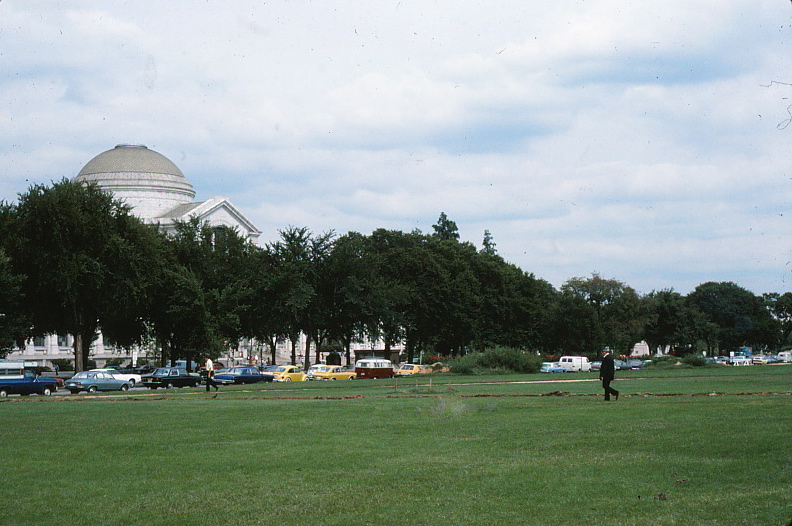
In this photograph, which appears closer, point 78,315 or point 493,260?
point 78,315

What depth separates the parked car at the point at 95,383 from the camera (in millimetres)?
57406

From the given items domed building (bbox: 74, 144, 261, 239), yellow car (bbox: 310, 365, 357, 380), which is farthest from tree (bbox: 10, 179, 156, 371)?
domed building (bbox: 74, 144, 261, 239)

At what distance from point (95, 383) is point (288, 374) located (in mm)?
16251

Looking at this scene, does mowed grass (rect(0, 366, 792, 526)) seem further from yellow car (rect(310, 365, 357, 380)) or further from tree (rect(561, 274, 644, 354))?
tree (rect(561, 274, 644, 354))

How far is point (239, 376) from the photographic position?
212 feet

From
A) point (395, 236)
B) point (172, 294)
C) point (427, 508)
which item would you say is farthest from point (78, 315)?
point (427, 508)

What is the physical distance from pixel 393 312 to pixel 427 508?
73624mm

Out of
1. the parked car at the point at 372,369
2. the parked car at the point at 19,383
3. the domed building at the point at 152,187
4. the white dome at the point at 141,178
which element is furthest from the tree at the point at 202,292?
the white dome at the point at 141,178

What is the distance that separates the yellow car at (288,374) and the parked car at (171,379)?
8673mm

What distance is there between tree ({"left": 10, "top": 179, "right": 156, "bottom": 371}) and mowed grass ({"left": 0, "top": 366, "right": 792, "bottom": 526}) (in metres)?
39.6

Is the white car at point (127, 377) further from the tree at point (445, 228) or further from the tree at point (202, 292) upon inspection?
the tree at point (445, 228)

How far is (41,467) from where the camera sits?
55.1 feet

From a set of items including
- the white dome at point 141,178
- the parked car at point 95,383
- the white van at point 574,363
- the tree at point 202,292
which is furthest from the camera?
the white dome at point 141,178

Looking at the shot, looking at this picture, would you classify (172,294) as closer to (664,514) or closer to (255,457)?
(255,457)
